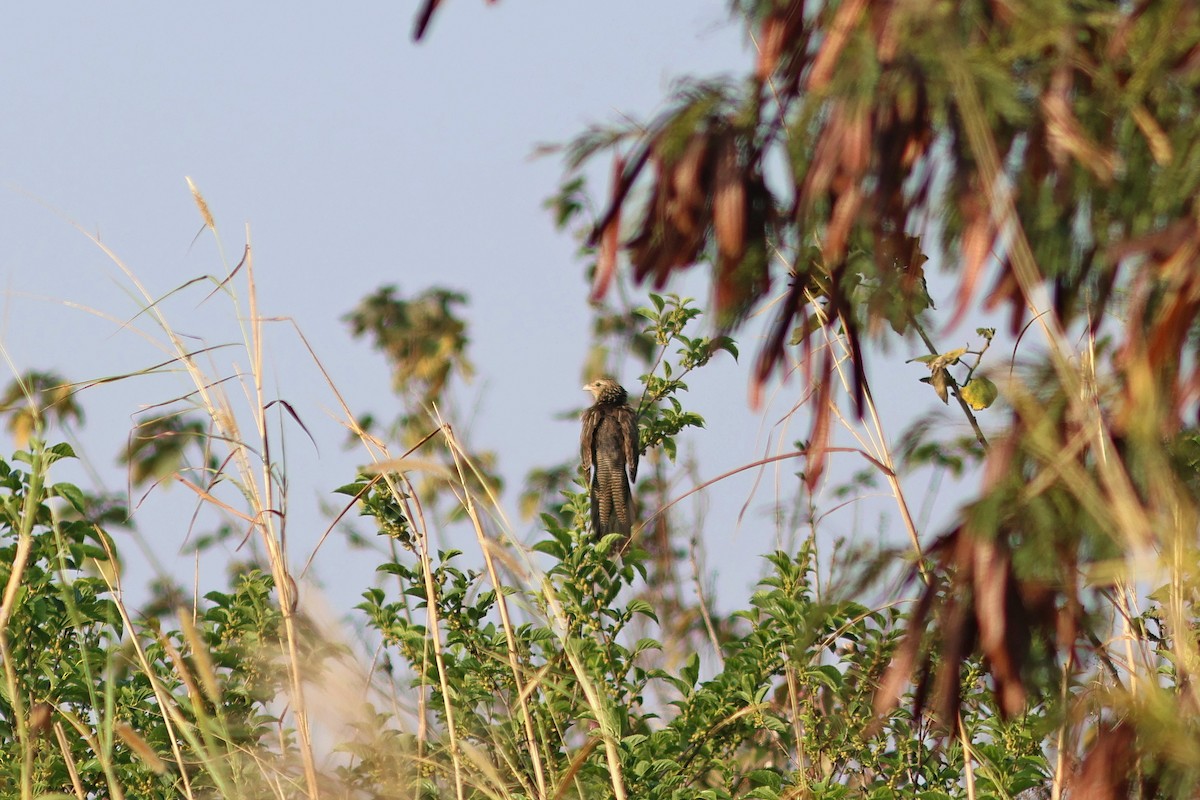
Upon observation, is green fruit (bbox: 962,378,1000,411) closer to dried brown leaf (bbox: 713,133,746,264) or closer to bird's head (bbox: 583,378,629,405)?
dried brown leaf (bbox: 713,133,746,264)

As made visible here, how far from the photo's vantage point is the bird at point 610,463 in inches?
288

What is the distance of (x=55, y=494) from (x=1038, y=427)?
2022mm

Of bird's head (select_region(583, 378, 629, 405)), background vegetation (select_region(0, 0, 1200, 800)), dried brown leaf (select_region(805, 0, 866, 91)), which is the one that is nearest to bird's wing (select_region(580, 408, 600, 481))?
bird's head (select_region(583, 378, 629, 405))

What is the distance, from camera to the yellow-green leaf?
330 cm

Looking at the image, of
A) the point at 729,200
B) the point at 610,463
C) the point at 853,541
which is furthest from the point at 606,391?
the point at 729,200

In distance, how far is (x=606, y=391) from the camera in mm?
8203

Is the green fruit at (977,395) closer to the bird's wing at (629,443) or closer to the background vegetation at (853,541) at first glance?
the background vegetation at (853,541)

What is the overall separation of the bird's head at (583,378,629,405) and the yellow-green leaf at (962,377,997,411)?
4.84 m

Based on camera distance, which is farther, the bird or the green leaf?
the bird

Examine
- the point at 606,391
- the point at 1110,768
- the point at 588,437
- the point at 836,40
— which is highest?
the point at 606,391

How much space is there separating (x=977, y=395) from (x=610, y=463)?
4210mm

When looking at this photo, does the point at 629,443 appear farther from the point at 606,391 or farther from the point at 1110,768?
the point at 1110,768

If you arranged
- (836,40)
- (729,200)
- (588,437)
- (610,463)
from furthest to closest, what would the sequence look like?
(588,437) → (610,463) → (729,200) → (836,40)

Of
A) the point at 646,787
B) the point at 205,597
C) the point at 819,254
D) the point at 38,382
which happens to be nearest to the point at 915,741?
the point at 646,787
